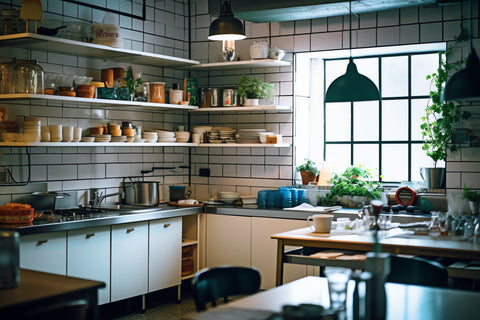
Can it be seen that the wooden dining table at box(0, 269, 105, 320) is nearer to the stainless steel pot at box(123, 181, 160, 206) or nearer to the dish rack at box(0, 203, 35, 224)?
the dish rack at box(0, 203, 35, 224)

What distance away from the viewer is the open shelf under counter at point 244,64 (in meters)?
6.26

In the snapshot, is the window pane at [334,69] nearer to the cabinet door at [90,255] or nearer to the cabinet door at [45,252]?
the cabinet door at [90,255]

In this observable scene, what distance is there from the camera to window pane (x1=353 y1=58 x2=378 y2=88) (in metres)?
6.54

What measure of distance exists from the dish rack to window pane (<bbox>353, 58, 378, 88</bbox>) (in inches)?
147

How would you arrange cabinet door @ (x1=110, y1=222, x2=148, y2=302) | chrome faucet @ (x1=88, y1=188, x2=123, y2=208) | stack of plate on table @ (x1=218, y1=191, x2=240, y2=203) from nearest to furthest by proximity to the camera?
1. cabinet door @ (x1=110, y1=222, x2=148, y2=302)
2. chrome faucet @ (x1=88, y1=188, x2=123, y2=208)
3. stack of plate on table @ (x1=218, y1=191, x2=240, y2=203)

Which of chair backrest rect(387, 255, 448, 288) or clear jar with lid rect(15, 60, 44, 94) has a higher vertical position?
clear jar with lid rect(15, 60, 44, 94)

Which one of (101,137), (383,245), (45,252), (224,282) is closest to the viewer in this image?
(224,282)

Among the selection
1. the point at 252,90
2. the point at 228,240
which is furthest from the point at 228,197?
the point at 252,90

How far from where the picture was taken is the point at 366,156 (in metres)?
6.61

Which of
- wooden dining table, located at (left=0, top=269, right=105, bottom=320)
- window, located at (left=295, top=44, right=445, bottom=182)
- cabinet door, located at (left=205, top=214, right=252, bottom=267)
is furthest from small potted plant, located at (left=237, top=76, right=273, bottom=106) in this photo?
wooden dining table, located at (left=0, top=269, right=105, bottom=320)

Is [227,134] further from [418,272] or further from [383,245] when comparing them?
[418,272]

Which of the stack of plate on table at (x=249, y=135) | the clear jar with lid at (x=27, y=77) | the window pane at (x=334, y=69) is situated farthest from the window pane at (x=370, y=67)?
the clear jar with lid at (x=27, y=77)

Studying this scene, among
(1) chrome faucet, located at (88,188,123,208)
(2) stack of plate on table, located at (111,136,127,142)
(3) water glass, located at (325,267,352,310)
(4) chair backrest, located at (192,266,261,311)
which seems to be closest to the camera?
(3) water glass, located at (325,267,352,310)

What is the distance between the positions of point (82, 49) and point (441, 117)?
3383 millimetres
